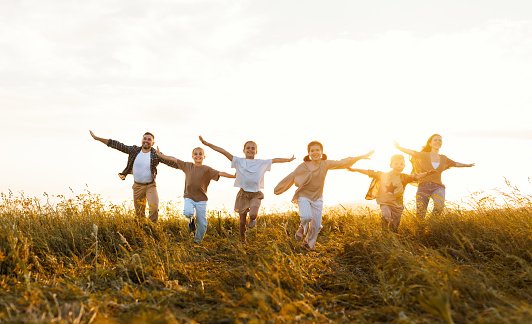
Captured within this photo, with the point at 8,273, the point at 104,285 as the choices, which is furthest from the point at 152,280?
the point at 8,273

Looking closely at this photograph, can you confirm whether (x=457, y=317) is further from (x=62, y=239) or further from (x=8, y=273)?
(x=62, y=239)

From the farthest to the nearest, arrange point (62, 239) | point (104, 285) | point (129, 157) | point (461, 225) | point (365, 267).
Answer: point (129, 157) < point (461, 225) < point (62, 239) < point (365, 267) < point (104, 285)

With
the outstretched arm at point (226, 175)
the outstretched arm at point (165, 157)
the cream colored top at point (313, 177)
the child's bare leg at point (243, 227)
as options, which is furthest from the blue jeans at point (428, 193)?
the outstretched arm at point (165, 157)

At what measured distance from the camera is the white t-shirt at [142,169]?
8250mm

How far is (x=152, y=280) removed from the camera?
431 centimetres

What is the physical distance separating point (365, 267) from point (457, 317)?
6.67 ft

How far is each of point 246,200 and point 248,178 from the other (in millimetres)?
419

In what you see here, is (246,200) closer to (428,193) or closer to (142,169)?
(142,169)

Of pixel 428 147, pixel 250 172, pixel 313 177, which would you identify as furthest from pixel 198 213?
pixel 428 147

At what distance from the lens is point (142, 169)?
27.2ft

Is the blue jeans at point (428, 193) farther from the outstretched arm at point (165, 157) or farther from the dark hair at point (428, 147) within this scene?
the outstretched arm at point (165, 157)

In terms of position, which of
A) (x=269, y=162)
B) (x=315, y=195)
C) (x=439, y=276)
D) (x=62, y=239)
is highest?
(x=269, y=162)

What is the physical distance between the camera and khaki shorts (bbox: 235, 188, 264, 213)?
745cm

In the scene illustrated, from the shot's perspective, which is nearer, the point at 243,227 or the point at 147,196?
the point at 243,227
